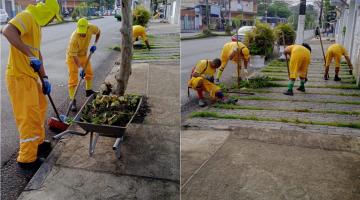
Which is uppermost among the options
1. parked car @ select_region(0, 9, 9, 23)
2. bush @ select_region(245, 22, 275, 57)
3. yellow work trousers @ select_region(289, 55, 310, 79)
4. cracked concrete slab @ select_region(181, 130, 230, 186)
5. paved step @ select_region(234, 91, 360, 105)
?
parked car @ select_region(0, 9, 9, 23)

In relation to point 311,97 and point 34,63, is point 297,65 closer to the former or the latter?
point 311,97

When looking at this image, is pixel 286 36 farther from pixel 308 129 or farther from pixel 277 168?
pixel 277 168

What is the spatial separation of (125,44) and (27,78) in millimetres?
1386

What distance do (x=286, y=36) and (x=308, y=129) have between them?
16.1 ft

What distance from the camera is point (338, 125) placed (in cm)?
416

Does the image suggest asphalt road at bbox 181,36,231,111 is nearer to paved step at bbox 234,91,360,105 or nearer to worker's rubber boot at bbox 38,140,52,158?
paved step at bbox 234,91,360,105

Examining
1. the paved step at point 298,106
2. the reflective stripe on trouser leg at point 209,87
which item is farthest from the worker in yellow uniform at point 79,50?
the paved step at point 298,106

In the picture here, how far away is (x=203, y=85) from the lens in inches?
214

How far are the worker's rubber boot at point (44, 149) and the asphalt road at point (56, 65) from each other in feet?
0.86

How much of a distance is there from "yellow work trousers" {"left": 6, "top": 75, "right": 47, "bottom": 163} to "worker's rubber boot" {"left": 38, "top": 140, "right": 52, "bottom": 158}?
0.30 metres

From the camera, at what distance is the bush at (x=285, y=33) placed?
8109mm

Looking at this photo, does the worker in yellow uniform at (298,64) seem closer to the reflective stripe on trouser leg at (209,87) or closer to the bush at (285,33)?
the reflective stripe on trouser leg at (209,87)

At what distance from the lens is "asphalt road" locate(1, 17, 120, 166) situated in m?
3.77

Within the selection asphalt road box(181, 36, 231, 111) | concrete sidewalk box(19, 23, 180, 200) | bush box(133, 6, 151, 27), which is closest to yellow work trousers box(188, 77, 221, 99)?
asphalt road box(181, 36, 231, 111)
